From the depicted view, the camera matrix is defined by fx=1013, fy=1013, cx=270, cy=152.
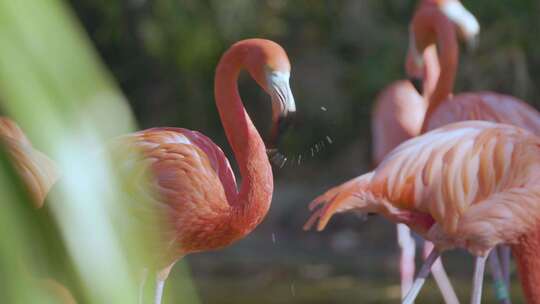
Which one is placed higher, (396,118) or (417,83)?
(417,83)

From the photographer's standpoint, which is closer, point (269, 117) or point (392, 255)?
point (392, 255)

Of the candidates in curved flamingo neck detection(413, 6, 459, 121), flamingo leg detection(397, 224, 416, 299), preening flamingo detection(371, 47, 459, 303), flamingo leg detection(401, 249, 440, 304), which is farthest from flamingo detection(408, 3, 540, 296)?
flamingo leg detection(401, 249, 440, 304)

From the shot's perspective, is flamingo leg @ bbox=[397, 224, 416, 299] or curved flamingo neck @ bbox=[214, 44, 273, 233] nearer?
curved flamingo neck @ bbox=[214, 44, 273, 233]

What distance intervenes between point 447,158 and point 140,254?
2.24 metres

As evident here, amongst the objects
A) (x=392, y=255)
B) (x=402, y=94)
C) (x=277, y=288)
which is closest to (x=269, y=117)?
(x=392, y=255)

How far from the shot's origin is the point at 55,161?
306 millimetres

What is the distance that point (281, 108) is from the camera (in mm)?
2027

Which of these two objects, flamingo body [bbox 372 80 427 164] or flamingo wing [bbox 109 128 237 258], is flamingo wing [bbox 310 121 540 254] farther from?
flamingo body [bbox 372 80 427 164]

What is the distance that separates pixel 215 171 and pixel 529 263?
88 cm

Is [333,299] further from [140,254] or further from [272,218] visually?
[140,254]

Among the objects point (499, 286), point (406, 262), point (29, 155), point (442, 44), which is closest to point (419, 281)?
point (499, 286)

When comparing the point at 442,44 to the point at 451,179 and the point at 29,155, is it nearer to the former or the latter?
the point at 451,179

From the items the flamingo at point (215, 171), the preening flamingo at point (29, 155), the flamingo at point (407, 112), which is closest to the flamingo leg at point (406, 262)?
the flamingo at point (407, 112)

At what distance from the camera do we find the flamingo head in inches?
79.8
